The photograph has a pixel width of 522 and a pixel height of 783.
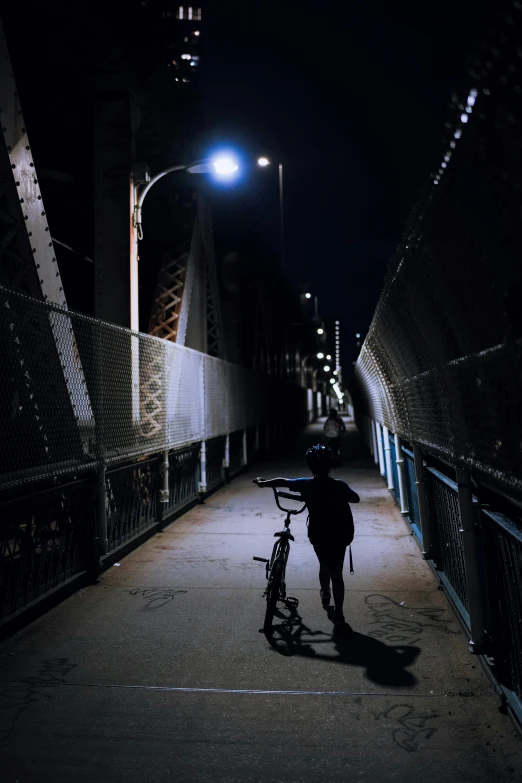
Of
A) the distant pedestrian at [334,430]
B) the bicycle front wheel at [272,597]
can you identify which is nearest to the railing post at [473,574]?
the bicycle front wheel at [272,597]

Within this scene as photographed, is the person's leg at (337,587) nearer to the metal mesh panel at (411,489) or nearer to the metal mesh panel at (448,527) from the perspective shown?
the metal mesh panel at (448,527)

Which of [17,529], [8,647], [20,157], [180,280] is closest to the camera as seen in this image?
[8,647]

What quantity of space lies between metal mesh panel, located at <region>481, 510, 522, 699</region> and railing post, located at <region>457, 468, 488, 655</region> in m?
0.13

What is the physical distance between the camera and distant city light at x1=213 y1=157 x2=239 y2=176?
10047 mm

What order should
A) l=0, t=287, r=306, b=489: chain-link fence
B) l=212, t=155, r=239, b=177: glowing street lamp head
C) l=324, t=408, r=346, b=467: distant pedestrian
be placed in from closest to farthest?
l=0, t=287, r=306, b=489: chain-link fence < l=212, t=155, r=239, b=177: glowing street lamp head < l=324, t=408, r=346, b=467: distant pedestrian

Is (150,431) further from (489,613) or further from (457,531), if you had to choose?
(489,613)

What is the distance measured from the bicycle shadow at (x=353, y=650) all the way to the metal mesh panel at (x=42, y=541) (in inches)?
82.6

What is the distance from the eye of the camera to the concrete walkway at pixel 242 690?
→ 3.14m

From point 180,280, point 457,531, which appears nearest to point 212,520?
point 180,280

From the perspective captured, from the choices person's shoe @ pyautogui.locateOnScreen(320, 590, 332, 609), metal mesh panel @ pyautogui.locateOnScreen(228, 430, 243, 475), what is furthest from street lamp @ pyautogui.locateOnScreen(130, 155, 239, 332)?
metal mesh panel @ pyautogui.locateOnScreen(228, 430, 243, 475)

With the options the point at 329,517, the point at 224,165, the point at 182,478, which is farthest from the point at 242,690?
the point at 224,165

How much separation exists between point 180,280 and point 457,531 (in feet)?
30.2

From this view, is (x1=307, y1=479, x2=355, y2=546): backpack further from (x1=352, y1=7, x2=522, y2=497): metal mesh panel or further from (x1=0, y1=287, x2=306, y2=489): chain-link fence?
(x1=0, y1=287, x2=306, y2=489): chain-link fence

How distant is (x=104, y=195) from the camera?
1048cm
